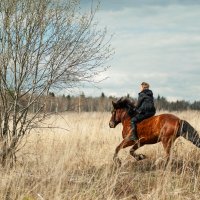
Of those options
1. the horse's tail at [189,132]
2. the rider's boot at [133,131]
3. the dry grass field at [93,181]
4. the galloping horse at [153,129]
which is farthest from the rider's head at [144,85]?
the dry grass field at [93,181]

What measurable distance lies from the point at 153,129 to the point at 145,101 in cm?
64

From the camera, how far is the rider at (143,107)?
10.6 m

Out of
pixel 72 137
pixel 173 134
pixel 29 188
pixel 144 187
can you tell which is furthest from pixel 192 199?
pixel 72 137

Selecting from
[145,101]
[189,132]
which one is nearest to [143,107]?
[145,101]

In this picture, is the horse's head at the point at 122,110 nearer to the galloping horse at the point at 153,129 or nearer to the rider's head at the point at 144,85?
the galloping horse at the point at 153,129

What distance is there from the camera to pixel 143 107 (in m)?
10.6

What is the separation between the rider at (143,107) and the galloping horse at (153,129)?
98mm

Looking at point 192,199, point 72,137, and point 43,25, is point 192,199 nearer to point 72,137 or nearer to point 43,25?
point 43,25

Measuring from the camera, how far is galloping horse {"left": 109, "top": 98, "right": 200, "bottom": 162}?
396 inches

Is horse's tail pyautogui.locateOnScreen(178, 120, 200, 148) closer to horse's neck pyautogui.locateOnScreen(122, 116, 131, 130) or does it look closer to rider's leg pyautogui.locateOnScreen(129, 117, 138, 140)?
rider's leg pyautogui.locateOnScreen(129, 117, 138, 140)

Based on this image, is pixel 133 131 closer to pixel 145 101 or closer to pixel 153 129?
pixel 153 129

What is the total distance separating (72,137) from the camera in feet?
44.7

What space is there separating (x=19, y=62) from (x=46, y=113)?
3.85 feet

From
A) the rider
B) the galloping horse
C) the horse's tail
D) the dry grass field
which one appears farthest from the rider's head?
the dry grass field
